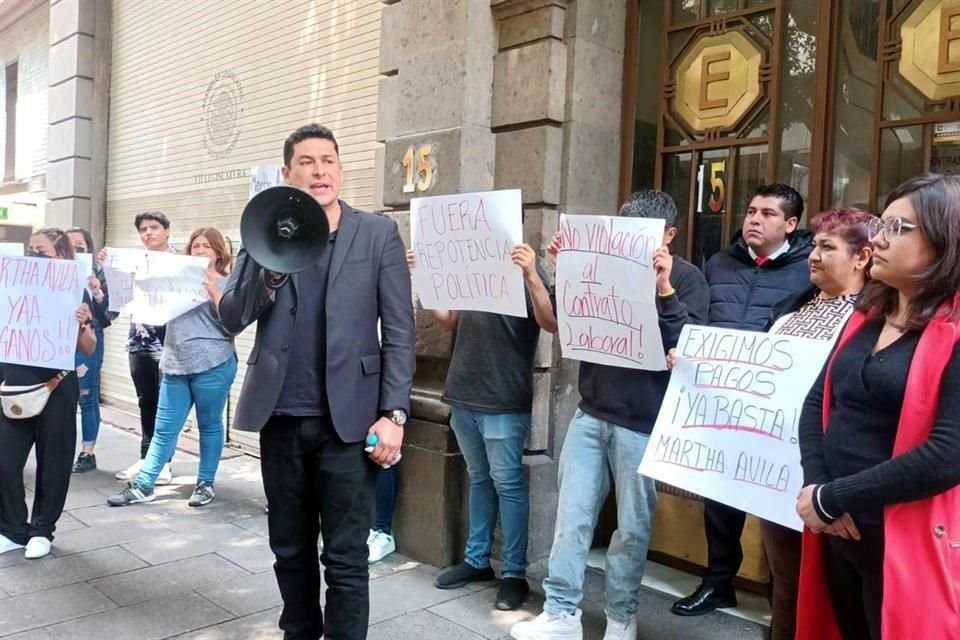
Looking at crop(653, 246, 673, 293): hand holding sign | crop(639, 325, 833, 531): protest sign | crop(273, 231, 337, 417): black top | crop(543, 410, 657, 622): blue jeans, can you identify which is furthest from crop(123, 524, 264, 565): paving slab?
crop(653, 246, 673, 293): hand holding sign

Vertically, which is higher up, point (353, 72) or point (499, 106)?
point (353, 72)

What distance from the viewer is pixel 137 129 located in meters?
9.98

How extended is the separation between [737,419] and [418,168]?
2.66m

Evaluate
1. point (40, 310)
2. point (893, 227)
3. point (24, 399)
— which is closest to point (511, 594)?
point (893, 227)

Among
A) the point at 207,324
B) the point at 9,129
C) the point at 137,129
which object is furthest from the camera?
the point at 9,129

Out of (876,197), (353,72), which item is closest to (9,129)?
(353,72)

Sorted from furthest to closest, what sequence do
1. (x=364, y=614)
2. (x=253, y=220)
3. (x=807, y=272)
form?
(x=807, y=272)
(x=364, y=614)
(x=253, y=220)

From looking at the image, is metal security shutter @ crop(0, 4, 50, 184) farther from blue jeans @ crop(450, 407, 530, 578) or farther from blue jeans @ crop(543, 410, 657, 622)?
blue jeans @ crop(543, 410, 657, 622)

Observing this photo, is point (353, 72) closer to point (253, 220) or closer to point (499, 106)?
point (499, 106)

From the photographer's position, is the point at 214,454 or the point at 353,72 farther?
the point at 353,72

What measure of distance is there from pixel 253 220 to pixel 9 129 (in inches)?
504

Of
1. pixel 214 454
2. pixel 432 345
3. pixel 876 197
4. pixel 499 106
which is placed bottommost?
pixel 214 454

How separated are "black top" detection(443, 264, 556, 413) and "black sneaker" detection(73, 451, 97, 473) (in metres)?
4.20

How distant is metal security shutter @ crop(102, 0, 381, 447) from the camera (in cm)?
682
